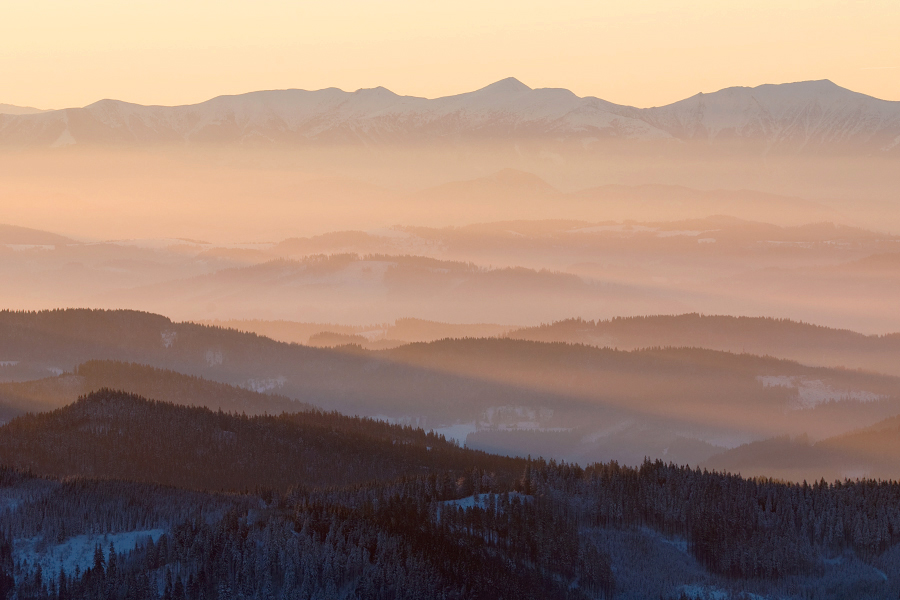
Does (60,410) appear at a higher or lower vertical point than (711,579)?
higher

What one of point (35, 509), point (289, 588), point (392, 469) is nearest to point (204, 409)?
point (392, 469)

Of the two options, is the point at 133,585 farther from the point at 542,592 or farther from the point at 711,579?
the point at 711,579

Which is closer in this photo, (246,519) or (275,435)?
(246,519)

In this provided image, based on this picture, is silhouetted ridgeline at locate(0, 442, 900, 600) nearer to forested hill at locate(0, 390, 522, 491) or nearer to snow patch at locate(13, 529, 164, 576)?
snow patch at locate(13, 529, 164, 576)

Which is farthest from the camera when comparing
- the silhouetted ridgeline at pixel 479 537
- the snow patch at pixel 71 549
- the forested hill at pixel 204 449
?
the forested hill at pixel 204 449

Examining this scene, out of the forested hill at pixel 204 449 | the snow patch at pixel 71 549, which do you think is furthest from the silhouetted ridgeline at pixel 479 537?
the forested hill at pixel 204 449

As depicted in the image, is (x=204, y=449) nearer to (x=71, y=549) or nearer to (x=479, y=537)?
(x=479, y=537)

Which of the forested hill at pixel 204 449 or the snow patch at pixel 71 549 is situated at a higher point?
the forested hill at pixel 204 449

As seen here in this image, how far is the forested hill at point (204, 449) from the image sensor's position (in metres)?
158

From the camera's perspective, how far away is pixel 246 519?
109 metres

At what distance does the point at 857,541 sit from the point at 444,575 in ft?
131

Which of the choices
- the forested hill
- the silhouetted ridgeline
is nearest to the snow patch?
the silhouetted ridgeline

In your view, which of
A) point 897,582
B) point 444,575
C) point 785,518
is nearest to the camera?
point 444,575

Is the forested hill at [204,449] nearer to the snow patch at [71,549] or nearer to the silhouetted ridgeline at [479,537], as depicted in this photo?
the silhouetted ridgeline at [479,537]
